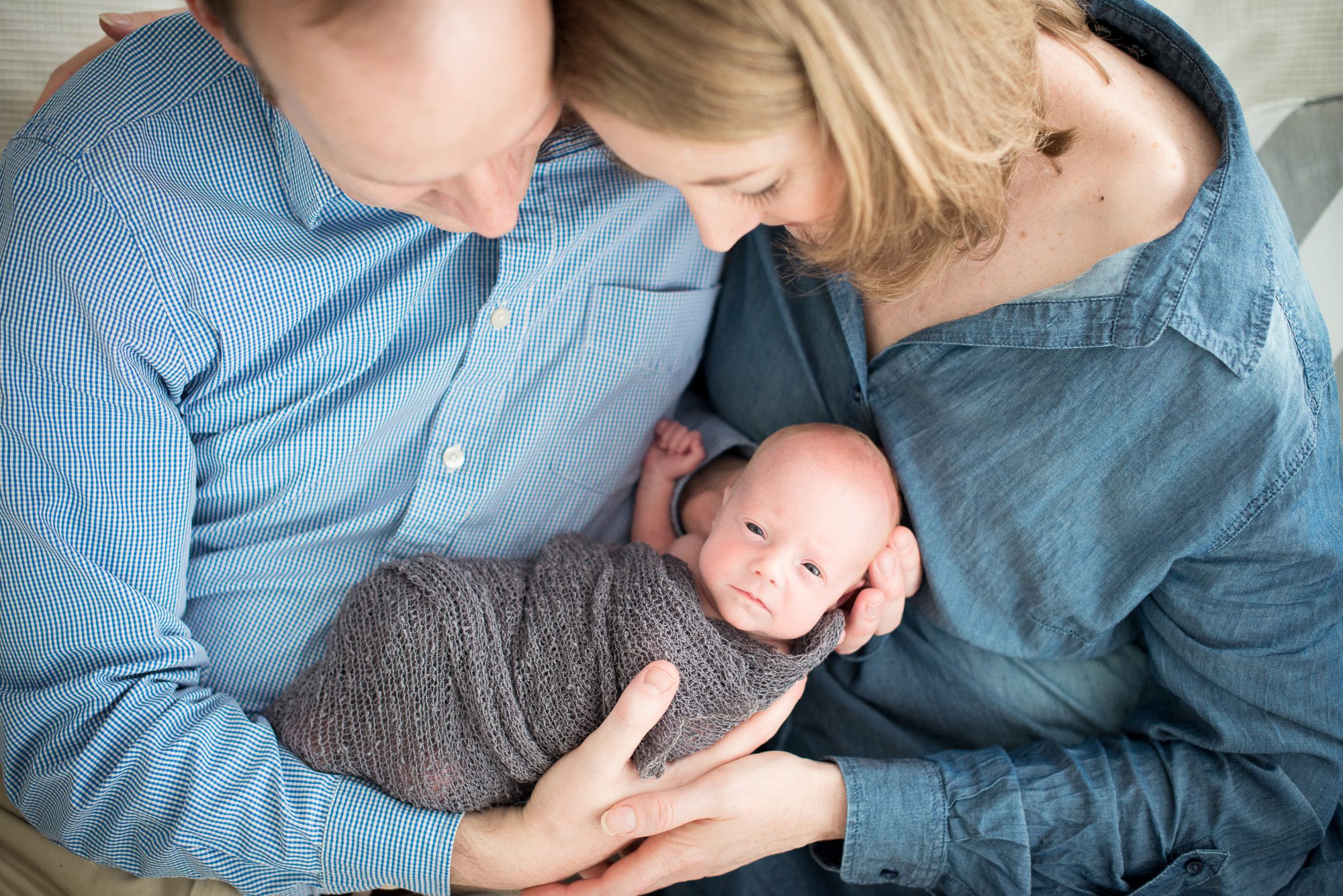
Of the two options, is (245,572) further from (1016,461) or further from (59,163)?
(1016,461)

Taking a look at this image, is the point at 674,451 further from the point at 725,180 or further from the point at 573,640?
the point at 725,180

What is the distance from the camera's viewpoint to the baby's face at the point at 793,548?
1.28 metres

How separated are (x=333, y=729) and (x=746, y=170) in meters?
0.90

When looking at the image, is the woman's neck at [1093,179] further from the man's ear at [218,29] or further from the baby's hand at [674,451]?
the man's ear at [218,29]

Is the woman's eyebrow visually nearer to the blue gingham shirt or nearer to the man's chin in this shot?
the man's chin

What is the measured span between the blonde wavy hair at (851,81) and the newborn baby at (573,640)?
406 mm

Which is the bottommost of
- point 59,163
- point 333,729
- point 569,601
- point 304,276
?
point 333,729

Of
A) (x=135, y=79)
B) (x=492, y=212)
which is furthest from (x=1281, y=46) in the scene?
(x=135, y=79)

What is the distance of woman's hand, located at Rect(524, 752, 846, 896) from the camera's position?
4.06 ft

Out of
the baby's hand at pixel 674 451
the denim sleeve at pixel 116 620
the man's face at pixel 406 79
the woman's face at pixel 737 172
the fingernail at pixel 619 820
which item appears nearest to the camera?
the man's face at pixel 406 79

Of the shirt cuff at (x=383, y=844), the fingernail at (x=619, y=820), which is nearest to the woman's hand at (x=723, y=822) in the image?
the fingernail at (x=619, y=820)

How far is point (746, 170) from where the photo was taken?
0.93 m

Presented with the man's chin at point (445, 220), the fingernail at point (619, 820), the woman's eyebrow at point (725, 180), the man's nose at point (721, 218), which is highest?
the woman's eyebrow at point (725, 180)

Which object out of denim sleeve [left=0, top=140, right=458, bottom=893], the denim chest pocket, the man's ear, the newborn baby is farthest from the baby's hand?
the man's ear
